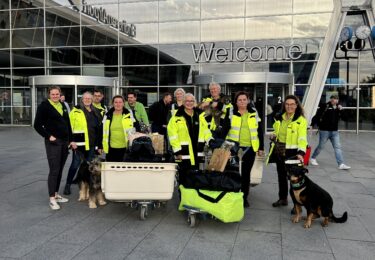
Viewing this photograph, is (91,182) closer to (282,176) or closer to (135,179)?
(135,179)

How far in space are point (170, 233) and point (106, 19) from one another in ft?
62.7

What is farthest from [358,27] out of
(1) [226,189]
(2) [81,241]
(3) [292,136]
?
(2) [81,241]

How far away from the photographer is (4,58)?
23.0m

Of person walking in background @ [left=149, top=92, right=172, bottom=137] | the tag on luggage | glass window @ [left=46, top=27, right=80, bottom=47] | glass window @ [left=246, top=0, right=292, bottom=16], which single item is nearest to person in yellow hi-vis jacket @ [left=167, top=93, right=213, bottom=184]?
the tag on luggage

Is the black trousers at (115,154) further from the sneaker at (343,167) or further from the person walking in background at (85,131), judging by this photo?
the sneaker at (343,167)

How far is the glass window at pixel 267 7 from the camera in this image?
61.7 ft

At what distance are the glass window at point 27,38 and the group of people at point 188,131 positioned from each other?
18316mm

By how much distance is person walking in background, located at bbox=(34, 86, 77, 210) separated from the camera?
5363 millimetres

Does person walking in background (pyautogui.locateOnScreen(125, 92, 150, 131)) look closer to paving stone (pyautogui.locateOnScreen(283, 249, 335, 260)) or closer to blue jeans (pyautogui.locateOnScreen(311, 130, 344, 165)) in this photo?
blue jeans (pyautogui.locateOnScreen(311, 130, 344, 165))

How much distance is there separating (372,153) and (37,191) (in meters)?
9.39

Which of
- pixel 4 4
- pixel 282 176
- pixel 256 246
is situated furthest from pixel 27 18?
pixel 256 246

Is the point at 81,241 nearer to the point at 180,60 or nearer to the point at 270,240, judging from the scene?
the point at 270,240

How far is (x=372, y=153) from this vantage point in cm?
1119

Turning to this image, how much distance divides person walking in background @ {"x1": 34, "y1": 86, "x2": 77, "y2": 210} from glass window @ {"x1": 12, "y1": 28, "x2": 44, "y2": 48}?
18.6 meters
